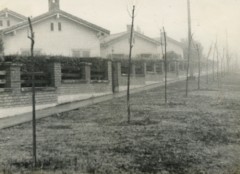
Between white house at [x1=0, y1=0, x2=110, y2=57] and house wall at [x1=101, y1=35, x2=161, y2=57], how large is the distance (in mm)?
8897

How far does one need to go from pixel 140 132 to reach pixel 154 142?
1.34m

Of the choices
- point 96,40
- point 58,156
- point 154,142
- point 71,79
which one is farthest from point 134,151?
point 96,40

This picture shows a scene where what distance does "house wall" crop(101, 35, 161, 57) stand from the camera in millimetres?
40888

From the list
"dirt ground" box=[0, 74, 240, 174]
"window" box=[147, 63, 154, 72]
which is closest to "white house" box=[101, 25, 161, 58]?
"window" box=[147, 63, 154, 72]

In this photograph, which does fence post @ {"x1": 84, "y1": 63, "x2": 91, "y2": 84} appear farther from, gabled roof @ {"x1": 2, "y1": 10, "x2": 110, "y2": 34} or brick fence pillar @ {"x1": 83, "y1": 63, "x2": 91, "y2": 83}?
gabled roof @ {"x1": 2, "y1": 10, "x2": 110, "y2": 34}

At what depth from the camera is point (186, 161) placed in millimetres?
7594

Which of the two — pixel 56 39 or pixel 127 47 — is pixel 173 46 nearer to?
pixel 127 47

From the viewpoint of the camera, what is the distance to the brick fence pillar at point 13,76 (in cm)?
1478

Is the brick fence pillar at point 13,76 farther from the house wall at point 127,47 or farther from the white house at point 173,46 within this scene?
the white house at point 173,46

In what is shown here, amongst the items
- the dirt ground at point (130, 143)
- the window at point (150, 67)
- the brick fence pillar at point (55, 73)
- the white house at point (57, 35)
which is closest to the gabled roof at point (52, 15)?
the white house at point (57, 35)

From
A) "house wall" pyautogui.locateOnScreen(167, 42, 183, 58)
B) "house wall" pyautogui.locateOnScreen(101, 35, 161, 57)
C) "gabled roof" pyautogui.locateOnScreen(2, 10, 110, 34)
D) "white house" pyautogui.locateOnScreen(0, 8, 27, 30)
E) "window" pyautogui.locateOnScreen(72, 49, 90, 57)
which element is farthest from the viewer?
"house wall" pyautogui.locateOnScreen(167, 42, 183, 58)

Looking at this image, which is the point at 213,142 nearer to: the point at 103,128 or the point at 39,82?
the point at 103,128

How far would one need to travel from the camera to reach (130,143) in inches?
363

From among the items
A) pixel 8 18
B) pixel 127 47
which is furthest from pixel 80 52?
pixel 8 18
